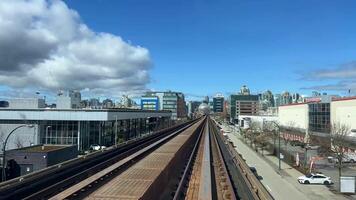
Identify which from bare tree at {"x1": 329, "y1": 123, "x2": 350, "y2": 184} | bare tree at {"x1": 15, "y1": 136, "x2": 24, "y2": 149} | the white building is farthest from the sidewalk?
A: bare tree at {"x1": 15, "y1": 136, "x2": 24, "y2": 149}

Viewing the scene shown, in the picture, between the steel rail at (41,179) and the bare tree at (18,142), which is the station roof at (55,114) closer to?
the bare tree at (18,142)

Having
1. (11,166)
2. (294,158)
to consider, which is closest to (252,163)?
(294,158)

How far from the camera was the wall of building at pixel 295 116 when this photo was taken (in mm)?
102463

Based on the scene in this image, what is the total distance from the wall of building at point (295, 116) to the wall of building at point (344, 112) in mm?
18787

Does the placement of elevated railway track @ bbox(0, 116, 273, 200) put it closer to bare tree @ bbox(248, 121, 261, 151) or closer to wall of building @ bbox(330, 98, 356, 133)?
wall of building @ bbox(330, 98, 356, 133)

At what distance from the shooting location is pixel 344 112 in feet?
250

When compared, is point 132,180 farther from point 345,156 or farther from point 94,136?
point 94,136

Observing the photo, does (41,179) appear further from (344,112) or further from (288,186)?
(344,112)

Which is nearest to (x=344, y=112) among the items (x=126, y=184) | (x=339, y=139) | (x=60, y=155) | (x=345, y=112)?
(x=345, y=112)

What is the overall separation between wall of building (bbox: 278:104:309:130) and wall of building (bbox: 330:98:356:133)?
18.8m

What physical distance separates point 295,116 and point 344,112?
3853 centimetres

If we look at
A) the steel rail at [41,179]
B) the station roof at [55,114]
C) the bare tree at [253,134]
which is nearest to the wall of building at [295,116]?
the bare tree at [253,134]

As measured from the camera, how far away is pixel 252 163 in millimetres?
65875

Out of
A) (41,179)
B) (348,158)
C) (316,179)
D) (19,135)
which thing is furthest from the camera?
(19,135)
